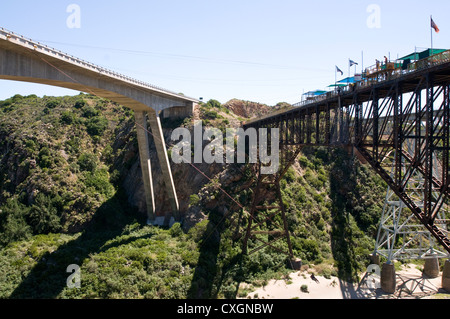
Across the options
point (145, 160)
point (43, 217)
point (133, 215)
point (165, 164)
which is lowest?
point (133, 215)

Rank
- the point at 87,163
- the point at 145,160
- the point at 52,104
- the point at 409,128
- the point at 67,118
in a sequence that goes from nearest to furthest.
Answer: the point at 409,128
the point at 145,160
the point at 87,163
the point at 67,118
the point at 52,104

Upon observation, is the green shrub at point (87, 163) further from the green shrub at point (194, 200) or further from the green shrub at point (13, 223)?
the green shrub at point (194, 200)

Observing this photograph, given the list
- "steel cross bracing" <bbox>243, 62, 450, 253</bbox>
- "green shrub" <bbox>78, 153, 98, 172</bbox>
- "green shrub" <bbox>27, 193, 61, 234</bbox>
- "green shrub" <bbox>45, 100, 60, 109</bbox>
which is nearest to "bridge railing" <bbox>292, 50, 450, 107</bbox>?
"steel cross bracing" <bbox>243, 62, 450, 253</bbox>

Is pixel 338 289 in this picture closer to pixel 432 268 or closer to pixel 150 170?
pixel 432 268

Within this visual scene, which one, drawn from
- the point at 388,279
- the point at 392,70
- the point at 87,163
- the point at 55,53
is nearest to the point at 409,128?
the point at 392,70

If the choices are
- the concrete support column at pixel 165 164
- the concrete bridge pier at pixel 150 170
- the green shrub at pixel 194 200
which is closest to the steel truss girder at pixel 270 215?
the green shrub at pixel 194 200
